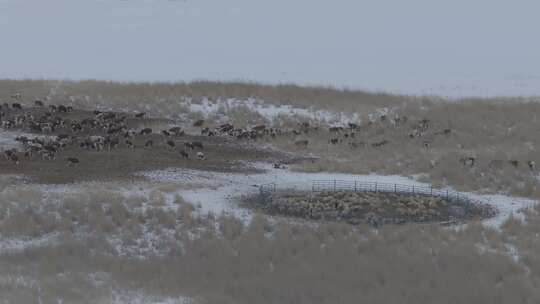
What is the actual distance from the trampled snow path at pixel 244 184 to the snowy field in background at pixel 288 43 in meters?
27.5

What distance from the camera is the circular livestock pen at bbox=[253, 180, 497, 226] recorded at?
2445cm

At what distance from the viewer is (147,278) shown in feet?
65.4

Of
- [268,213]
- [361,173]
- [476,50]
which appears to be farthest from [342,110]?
[476,50]

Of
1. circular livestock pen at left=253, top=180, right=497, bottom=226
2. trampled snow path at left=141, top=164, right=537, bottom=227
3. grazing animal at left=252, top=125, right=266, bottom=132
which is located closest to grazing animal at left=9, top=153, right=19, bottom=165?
trampled snow path at left=141, top=164, right=537, bottom=227

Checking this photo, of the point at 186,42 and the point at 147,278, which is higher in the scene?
the point at 186,42

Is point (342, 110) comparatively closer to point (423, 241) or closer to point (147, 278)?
point (423, 241)

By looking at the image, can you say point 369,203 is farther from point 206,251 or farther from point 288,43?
point 288,43

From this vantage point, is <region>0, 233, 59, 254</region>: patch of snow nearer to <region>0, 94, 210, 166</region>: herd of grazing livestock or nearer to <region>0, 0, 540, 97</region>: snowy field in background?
<region>0, 94, 210, 166</region>: herd of grazing livestock

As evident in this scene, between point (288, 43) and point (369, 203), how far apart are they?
65432mm

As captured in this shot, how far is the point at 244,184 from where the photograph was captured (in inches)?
1121

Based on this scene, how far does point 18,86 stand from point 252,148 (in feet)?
58.4

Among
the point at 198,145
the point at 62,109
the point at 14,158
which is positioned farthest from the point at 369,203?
the point at 62,109

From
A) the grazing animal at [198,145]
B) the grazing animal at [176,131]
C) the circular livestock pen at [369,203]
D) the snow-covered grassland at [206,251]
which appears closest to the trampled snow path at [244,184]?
the snow-covered grassland at [206,251]

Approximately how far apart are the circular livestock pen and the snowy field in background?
97.5 feet
